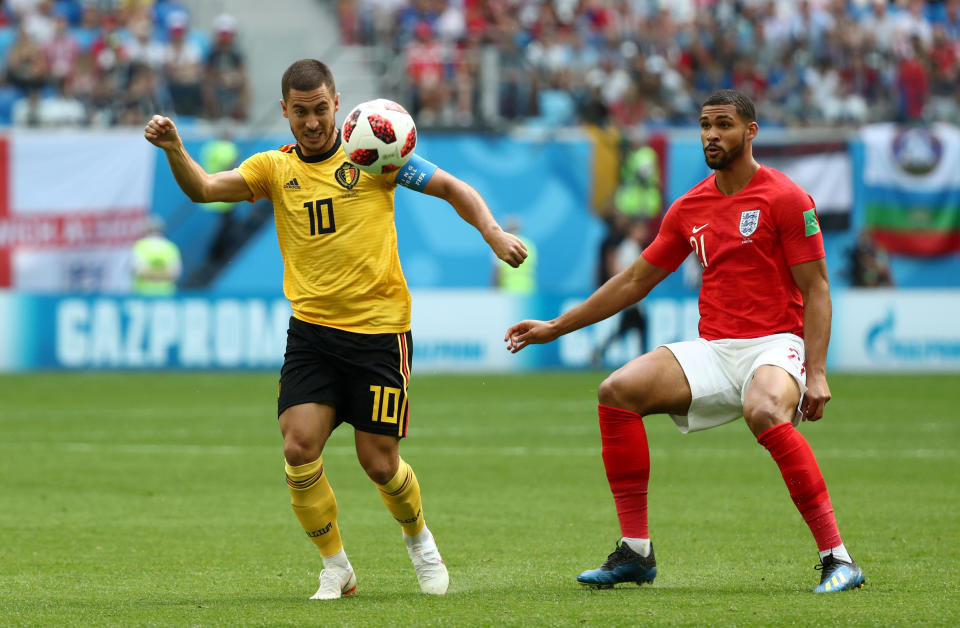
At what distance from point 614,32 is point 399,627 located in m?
21.5

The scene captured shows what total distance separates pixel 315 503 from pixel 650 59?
19779 mm

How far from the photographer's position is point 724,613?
552 cm

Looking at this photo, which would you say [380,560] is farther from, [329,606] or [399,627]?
[399,627]

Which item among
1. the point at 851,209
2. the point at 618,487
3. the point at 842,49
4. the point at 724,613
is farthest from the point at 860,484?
the point at 842,49

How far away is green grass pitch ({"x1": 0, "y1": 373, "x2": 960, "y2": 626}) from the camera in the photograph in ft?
18.9

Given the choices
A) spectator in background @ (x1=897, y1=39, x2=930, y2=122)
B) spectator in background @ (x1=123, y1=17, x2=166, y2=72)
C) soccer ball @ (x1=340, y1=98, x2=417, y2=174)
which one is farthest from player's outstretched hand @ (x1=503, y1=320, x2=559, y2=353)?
spectator in background @ (x1=897, y1=39, x2=930, y2=122)

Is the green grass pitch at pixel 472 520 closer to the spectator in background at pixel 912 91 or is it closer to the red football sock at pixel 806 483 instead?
the red football sock at pixel 806 483

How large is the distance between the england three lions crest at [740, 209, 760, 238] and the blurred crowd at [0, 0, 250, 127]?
18.1 meters

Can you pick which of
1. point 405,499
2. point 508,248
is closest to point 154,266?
point 405,499

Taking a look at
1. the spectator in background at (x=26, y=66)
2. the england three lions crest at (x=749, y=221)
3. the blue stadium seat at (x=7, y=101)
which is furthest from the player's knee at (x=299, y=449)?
the blue stadium seat at (x=7, y=101)

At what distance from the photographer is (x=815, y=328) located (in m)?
6.22

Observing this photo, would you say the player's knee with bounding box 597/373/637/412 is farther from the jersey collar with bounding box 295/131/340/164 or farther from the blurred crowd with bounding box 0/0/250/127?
the blurred crowd with bounding box 0/0/250/127

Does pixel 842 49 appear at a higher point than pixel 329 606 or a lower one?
higher

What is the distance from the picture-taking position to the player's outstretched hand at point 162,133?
6160 mm
